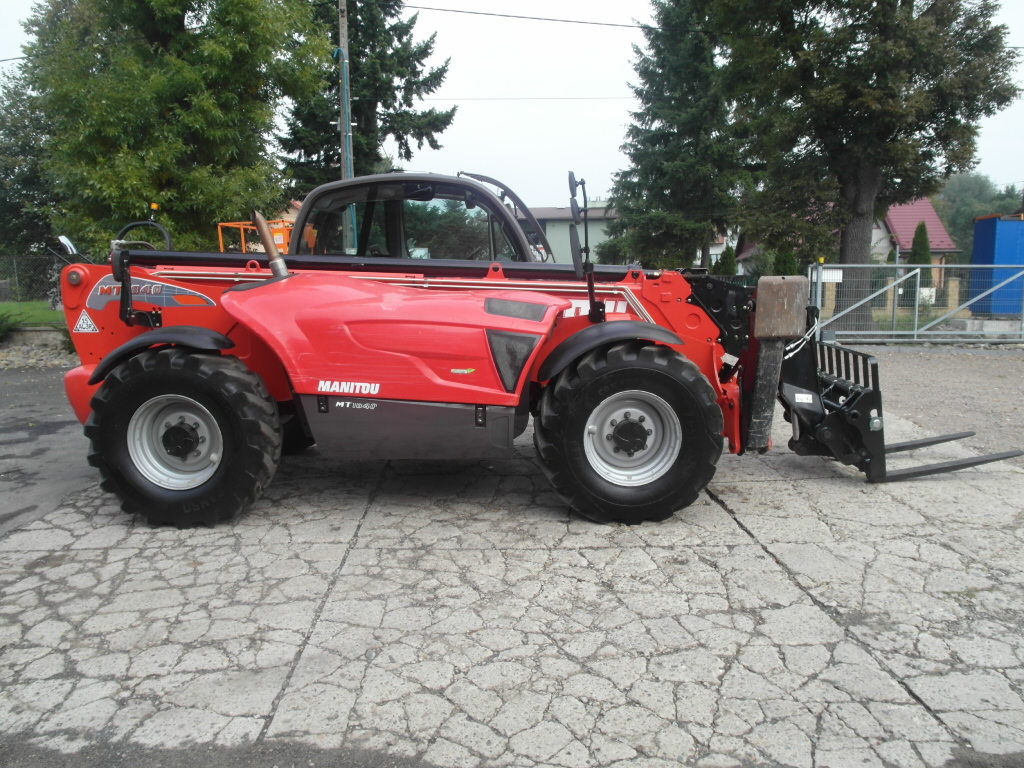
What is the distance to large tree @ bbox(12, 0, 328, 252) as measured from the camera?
453 inches

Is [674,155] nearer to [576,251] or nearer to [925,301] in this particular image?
[925,301]

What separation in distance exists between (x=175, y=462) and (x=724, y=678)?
10.9 feet

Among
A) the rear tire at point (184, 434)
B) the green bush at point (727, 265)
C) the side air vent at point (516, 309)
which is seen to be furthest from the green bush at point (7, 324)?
the green bush at point (727, 265)

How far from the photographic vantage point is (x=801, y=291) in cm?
476

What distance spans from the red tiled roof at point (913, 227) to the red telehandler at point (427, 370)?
138 ft

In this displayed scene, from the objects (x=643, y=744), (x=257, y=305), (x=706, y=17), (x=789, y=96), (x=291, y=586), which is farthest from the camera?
(x=706, y=17)

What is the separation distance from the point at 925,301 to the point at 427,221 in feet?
41.4

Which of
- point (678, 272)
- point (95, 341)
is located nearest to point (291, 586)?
point (95, 341)

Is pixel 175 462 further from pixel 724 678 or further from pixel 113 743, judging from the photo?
pixel 724 678

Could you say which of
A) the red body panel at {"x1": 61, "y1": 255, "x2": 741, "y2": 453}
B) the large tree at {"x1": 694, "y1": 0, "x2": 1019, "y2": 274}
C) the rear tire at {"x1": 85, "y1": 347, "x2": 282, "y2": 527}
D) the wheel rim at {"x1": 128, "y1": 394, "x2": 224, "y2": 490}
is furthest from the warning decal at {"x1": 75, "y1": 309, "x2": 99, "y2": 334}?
the large tree at {"x1": 694, "y1": 0, "x2": 1019, "y2": 274}

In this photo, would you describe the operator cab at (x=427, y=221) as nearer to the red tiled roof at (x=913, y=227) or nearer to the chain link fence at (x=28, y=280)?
the chain link fence at (x=28, y=280)

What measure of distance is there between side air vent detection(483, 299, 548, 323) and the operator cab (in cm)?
85

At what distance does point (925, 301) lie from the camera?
14.8 metres

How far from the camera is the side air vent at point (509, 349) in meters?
4.31
